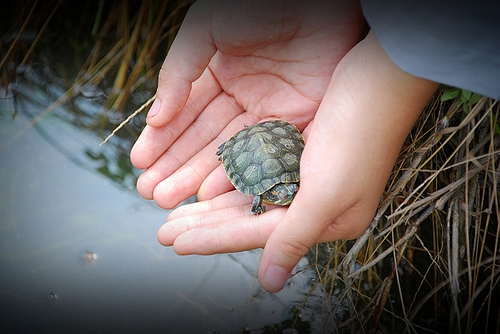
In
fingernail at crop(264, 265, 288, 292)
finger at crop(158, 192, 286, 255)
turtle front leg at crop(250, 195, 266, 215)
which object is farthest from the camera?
turtle front leg at crop(250, 195, 266, 215)

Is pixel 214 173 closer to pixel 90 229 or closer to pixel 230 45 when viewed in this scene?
pixel 230 45

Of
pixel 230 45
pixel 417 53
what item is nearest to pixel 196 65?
pixel 230 45

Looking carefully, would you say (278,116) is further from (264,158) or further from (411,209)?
(411,209)

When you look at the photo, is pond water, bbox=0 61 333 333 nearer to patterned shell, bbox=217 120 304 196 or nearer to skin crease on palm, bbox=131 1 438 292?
skin crease on palm, bbox=131 1 438 292

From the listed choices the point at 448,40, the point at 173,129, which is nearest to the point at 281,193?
the point at 173,129

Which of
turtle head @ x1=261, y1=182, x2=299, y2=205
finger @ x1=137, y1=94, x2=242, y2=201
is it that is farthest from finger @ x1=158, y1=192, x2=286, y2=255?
finger @ x1=137, y1=94, x2=242, y2=201
